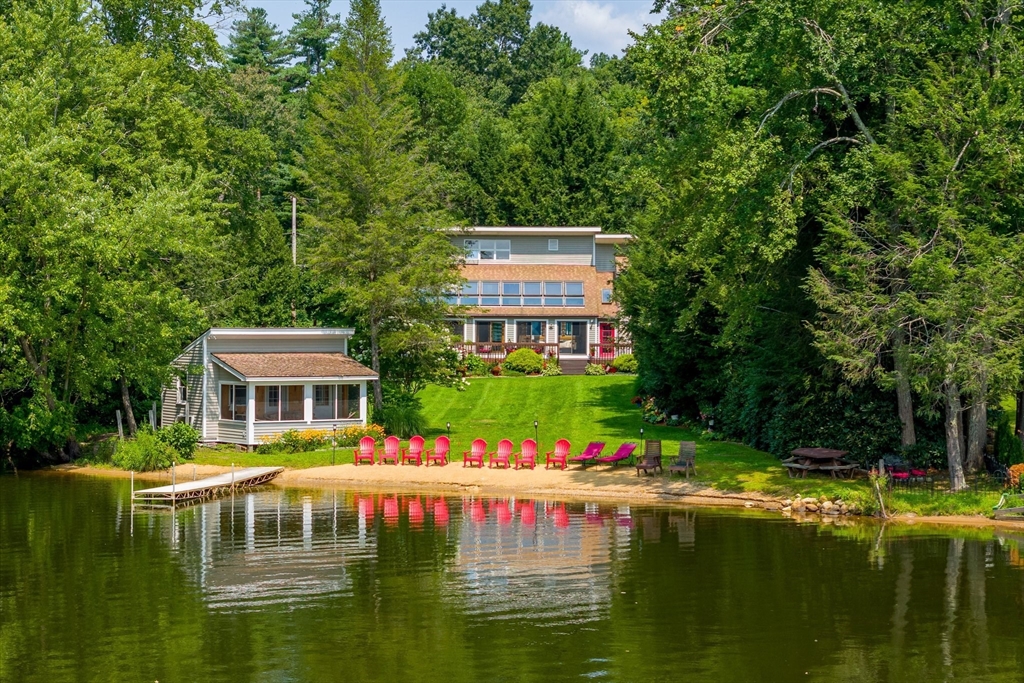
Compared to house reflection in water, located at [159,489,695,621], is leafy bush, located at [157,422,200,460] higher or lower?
higher

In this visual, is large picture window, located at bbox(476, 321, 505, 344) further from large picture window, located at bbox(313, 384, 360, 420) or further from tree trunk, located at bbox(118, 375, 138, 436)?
tree trunk, located at bbox(118, 375, 138, 436)

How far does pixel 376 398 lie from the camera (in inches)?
2053

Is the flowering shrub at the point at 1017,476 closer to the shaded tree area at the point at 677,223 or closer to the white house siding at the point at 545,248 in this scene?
the shaded tree area at the point at 677,223

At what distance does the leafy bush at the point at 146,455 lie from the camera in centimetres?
4525

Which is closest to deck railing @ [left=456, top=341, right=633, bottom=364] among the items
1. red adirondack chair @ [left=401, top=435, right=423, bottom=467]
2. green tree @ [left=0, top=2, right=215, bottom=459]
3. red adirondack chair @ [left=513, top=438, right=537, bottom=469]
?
green tree @ [left=0, top=2, right=215, bottom=459]

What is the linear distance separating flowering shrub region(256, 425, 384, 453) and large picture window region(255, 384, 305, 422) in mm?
727

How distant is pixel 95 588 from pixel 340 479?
17.1m

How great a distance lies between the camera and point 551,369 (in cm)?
6825

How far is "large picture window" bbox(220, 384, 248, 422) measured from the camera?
48469 mm

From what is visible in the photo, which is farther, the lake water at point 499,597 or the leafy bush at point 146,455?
the leafy bush at point 146,455

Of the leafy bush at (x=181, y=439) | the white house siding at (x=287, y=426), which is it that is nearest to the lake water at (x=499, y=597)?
the leafy bush at (x=181, y=439)

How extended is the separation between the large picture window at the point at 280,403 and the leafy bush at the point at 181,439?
9.20ft

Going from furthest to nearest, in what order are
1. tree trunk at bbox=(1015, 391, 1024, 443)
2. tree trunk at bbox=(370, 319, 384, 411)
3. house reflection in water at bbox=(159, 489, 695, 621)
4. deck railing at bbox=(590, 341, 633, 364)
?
deck railing at bbox=(590, 341, 633, 364) < tree trunk at bbox=(370, 319, 384, 411) < tree trunk at bbox=(1015, 391, 1024, 443) < house reflection in water at bbox=(159, 489, 695, 621)

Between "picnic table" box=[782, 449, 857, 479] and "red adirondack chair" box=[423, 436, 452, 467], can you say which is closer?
"picnic table" box=[782, 449, 857, 479]
